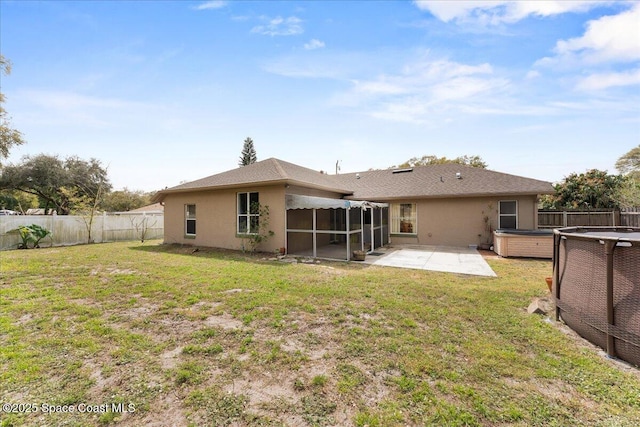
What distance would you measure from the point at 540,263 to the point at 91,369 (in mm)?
12029

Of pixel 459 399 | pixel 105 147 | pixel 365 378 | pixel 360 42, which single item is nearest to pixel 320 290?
pixel 365 378

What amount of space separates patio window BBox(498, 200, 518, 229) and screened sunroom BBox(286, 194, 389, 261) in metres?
5.35

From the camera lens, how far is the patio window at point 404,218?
1448 cm

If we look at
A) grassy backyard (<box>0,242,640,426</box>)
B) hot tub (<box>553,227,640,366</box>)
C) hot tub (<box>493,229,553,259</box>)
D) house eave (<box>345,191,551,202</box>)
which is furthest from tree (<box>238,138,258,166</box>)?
hot tub (<box>553,227,640,366</box>)

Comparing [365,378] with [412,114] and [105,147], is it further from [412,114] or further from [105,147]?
[105,147]

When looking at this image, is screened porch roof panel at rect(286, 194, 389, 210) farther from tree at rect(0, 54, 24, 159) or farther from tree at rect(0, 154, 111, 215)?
tree at rect(0, 154, 111, 215)

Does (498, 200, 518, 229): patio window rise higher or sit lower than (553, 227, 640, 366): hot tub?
higher

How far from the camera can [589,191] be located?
20078 millimetres

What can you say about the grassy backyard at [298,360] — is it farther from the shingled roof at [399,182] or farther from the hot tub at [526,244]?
the shingled roof at [399,182]

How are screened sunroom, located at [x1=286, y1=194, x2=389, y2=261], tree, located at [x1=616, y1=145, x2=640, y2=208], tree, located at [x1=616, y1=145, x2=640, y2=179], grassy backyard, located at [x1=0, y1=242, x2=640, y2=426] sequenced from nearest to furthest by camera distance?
grassy backyard, located at [x1=0, y1=242, x2=640, y2=426] < screened sunroom, located at [x1=286, y1=194, x2=389, y2=261] < tree, located at [x1=616, y1=145, x2=640, y2=208] < tree, located at [x1=616, y1=145, x2=640, y2=179]

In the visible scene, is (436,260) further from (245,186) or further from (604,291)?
(245,186)

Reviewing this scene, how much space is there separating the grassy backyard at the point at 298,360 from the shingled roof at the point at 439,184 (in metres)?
7.93

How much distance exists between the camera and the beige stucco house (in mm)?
11477

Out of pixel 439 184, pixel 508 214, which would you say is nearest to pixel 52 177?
pixel 439 184
